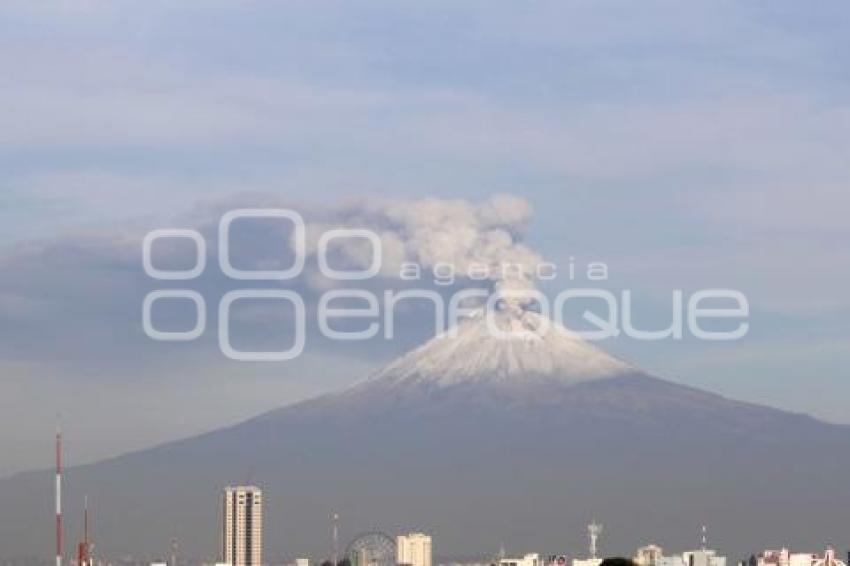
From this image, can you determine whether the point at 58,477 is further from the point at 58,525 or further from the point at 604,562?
the point at 604,562

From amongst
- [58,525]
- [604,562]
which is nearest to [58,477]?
[58,525]

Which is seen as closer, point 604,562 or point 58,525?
point 604,562

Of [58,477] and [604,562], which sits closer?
[604,562]
